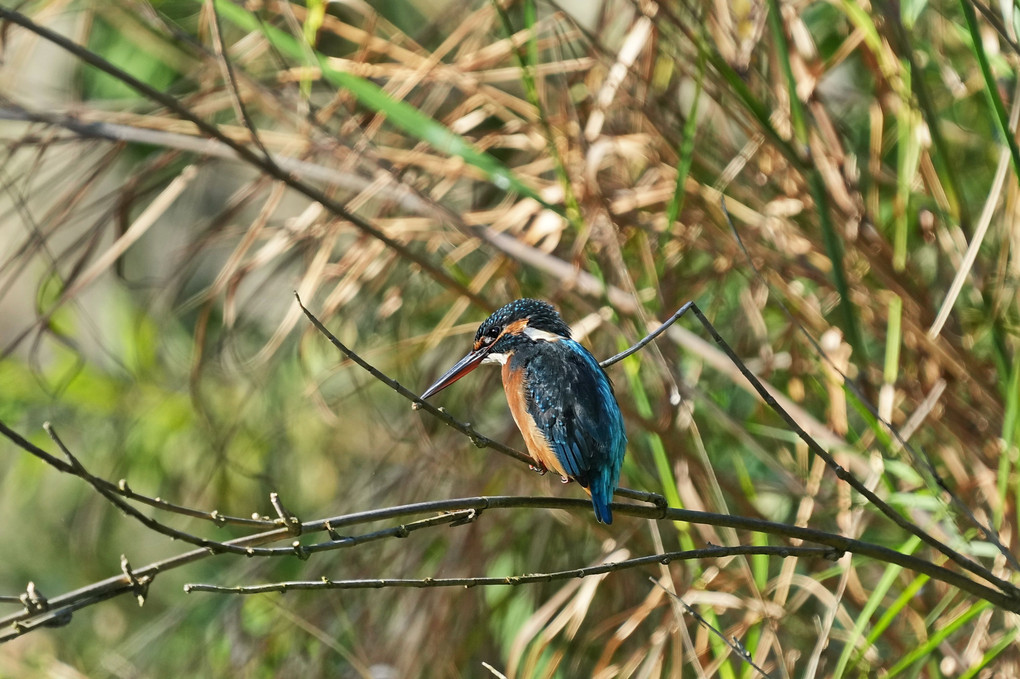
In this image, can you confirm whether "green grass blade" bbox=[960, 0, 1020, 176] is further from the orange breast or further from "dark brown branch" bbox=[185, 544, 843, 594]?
the orange breast

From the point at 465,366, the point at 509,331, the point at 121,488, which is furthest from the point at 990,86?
the point at 121,488

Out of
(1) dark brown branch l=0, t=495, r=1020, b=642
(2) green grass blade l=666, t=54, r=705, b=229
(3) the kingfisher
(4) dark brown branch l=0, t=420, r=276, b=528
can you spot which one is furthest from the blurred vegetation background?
(4) dark brown branch l=0, t=420, r=276, b=528

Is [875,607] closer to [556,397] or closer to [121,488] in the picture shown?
[556,397]

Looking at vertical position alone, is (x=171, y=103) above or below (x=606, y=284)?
above

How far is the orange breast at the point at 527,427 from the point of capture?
170 centimetres

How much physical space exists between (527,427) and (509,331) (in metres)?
0.28

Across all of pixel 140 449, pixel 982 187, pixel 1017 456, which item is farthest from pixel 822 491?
pixel 140 449

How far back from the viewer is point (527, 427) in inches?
69.0

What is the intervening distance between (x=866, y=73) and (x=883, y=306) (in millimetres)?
1355

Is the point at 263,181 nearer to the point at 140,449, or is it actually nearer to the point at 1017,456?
the point at 140,449

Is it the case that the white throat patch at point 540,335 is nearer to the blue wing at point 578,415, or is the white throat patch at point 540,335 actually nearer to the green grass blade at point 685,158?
the blue wing at point 578,415

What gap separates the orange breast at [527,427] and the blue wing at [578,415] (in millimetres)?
11

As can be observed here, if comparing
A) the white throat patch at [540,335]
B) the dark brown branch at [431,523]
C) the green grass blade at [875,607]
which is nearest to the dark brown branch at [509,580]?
the dark brown branch at [431,523]

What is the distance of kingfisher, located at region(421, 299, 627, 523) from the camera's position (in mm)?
1616
